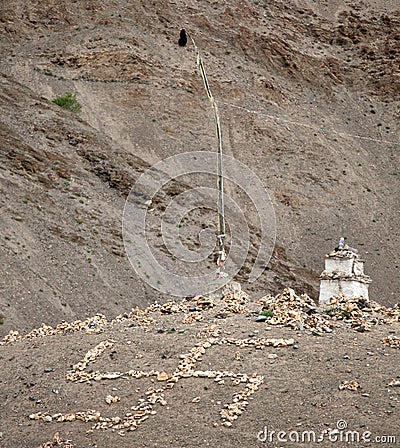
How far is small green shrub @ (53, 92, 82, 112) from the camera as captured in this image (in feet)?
112

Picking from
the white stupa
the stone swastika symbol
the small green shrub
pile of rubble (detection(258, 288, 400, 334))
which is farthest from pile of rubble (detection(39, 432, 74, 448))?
the small green shrub

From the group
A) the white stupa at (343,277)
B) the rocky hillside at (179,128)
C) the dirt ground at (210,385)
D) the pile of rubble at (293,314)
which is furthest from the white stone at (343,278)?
the dirt ground at (210,385)

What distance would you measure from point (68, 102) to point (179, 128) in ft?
21.8

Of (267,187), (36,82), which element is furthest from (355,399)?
(36,82)

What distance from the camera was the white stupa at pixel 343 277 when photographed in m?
16.8

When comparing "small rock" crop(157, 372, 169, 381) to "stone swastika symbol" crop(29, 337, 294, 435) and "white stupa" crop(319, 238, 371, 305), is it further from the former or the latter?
"white stupa" crop(319, 238, 371, 305)

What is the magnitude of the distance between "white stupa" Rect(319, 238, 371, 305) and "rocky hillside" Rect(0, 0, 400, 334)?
18.4 ft

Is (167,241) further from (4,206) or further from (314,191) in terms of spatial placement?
(314,191)

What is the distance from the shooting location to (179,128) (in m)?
36.9

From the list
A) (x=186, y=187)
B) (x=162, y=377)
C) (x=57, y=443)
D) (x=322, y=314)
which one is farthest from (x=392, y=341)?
(x=186, y=187)

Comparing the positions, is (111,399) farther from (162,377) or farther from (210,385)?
(210,385)

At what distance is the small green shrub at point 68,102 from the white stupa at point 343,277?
21.3 metres

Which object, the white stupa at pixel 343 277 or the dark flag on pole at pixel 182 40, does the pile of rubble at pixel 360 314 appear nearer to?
the white stupa at pixel 343 277

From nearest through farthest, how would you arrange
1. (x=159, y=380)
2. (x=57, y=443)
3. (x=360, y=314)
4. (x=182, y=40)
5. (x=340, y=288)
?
Result: (x=57, y=443) → (x=159, y=380) → (x=360, y=314) → (x=340, y=288) → (x=182, y=40)
